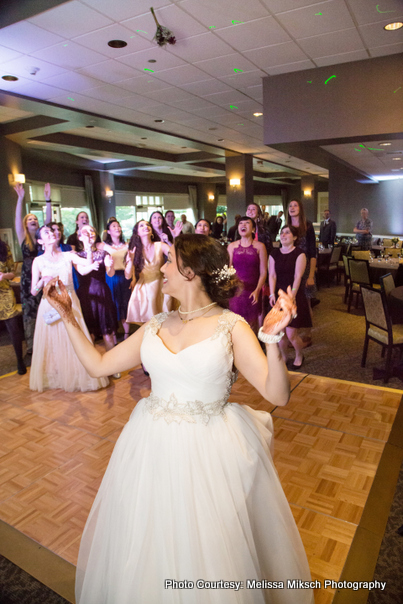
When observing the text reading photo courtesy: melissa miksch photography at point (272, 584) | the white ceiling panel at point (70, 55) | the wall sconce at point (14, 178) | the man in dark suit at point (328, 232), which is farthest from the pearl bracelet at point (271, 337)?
the man in dark suit at point (328, 232)

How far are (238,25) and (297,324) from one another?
2.93 m

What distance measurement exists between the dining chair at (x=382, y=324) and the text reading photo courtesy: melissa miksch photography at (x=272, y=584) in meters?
2.48

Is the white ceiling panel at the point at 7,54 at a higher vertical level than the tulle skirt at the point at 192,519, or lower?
higher

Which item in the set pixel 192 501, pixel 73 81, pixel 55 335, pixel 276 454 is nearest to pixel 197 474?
pixel 192 501

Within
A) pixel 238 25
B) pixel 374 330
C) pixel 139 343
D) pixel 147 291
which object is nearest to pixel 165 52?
pixel 238 25

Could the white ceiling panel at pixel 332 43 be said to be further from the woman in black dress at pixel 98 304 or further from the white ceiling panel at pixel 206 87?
the woman in black dress at pixel 98 304

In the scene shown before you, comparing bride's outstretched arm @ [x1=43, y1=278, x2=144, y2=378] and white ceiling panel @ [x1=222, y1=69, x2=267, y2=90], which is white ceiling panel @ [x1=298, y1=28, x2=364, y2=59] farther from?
bride's outstretched arm @ [x1=43, y1=278, x2=144, y2=378]

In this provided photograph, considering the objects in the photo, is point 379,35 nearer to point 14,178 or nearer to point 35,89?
point 35,89

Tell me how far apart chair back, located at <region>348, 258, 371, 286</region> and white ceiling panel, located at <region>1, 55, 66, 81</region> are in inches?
198

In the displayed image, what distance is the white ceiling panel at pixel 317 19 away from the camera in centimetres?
362

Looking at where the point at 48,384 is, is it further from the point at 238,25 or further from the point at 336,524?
the point at 238,25

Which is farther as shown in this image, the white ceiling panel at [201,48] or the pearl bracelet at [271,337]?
the white ceiling panel at [201,48]

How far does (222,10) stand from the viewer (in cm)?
361

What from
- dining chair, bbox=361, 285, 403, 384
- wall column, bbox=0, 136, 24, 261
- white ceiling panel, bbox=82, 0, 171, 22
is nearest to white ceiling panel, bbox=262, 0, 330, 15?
white ceiling panel, bbox=82, 0, 171, 22
